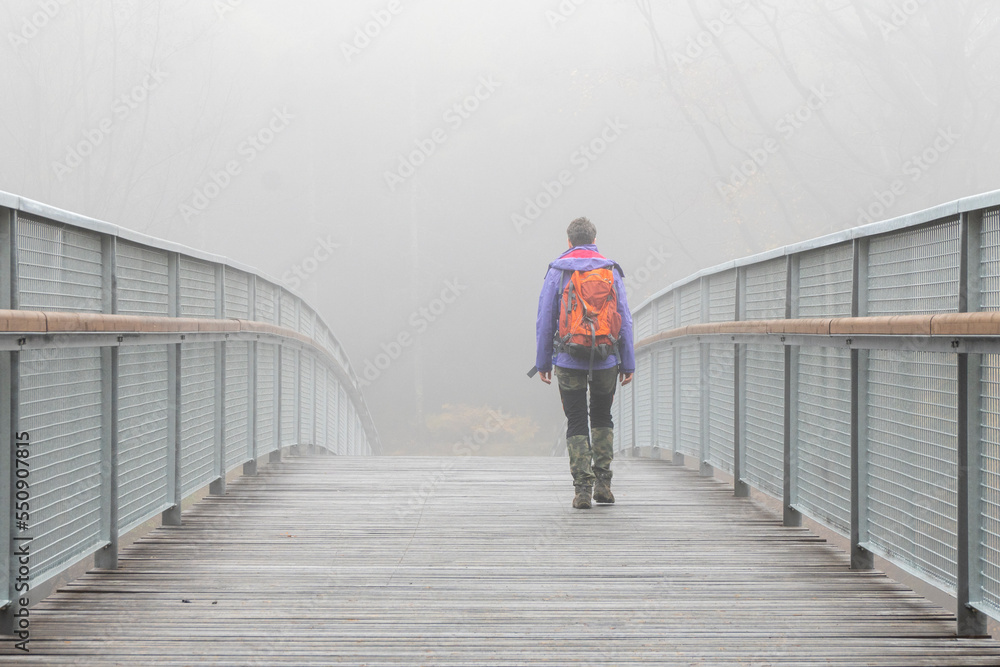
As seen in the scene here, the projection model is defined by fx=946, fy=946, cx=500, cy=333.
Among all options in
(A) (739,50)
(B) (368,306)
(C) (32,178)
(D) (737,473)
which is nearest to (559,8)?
(A) (739,50)

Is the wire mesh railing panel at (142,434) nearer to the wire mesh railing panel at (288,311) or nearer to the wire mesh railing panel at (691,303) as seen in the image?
the wire mesh railing panel at (288,311)

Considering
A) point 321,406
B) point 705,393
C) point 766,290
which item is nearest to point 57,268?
point 766,290

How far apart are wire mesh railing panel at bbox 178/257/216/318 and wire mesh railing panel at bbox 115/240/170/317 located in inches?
8.7

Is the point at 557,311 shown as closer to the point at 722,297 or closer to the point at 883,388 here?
the point at 722,297

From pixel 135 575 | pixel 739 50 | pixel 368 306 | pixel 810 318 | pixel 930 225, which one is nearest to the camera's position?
pixel 930 225

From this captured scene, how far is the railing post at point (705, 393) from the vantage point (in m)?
6.89

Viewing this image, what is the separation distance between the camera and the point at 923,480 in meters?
3.52

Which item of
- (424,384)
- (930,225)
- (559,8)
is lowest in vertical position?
(424,384)

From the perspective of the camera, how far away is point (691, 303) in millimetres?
7645

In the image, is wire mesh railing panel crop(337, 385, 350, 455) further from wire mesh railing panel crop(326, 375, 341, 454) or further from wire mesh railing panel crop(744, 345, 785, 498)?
wire mesh railing panel crop(744, 345, 785, 498)

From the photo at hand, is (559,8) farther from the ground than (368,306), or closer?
farther from the ground

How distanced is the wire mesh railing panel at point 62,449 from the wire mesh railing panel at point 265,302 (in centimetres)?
323

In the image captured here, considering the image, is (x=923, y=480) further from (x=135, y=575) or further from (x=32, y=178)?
(x=32, y=178)

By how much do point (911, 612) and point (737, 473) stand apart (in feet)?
8.62
